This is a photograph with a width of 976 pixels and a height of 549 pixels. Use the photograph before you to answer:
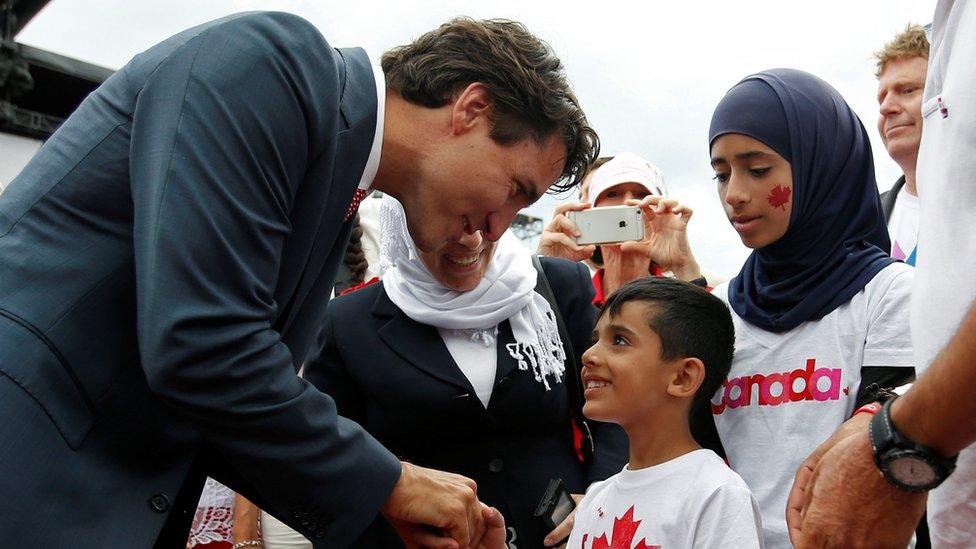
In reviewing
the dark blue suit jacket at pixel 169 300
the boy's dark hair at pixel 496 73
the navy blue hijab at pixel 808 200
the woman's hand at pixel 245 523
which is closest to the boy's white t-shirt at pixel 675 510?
the navy blue hijab at pixel 808 200

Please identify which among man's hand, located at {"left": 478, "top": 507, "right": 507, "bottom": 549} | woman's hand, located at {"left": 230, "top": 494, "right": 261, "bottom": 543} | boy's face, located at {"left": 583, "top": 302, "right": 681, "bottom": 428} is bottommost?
woman's hand, located at {"left": 230, "top": 494, "right": 261, "bottom": 543}

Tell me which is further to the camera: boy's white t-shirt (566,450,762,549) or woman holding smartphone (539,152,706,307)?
woman holding smartphone (539,152,706,307)

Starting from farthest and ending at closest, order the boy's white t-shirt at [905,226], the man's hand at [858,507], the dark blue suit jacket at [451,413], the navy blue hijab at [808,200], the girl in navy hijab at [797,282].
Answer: the boy's white t-shirt at [905,226], the dark blue suit jacket at [451,413], the navy blue hijab at [808,200], the girl in navy hijab at [797,282], the man's hand at [858,507]

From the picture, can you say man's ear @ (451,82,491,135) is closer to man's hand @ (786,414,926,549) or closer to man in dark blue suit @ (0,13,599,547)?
man in dark blue suit @ (0,13,599,547)

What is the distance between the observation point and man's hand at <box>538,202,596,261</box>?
12.8 feet

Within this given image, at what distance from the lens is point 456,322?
3.11 meters

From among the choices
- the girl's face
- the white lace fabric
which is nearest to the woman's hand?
the white lace fabric

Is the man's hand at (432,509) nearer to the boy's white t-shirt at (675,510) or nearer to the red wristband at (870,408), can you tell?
the boy's white t-shirt at (675,510)

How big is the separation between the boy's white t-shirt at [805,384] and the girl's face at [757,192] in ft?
1.02

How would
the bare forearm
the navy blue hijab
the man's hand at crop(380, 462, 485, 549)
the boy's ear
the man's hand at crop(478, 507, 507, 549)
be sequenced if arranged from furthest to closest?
the boy's ear
the navy blue hijab
the man's hand at crop(478, 507, 507, 549)
the man's hand at crop(380, 462, 485, 549)
the bare forearm

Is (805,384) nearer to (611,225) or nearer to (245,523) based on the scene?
(611,225)

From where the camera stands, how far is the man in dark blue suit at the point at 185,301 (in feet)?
5.33

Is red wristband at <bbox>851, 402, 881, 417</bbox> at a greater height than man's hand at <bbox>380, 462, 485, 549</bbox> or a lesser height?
greater

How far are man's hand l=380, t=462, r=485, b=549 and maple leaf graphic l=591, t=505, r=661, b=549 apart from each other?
53 cm
